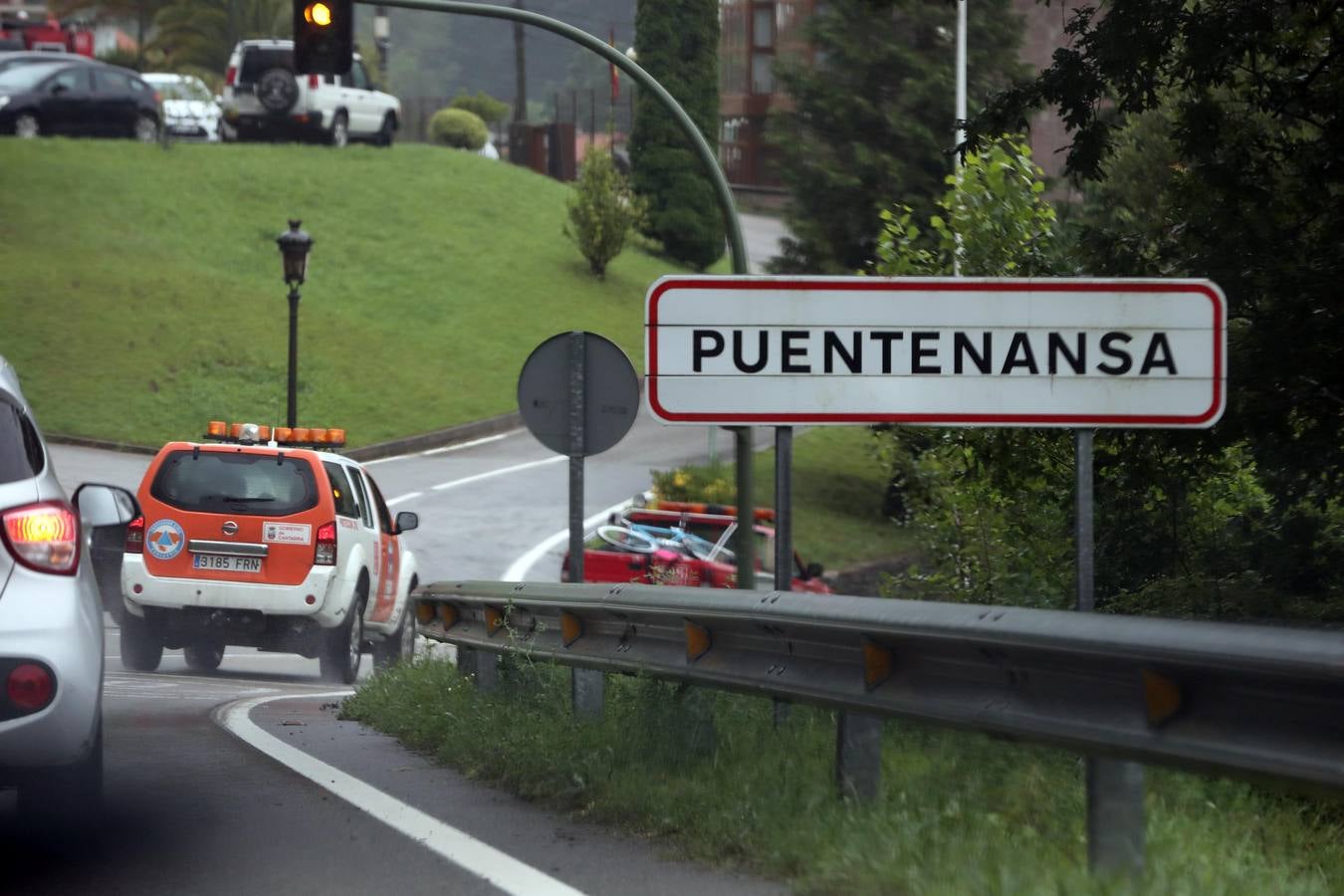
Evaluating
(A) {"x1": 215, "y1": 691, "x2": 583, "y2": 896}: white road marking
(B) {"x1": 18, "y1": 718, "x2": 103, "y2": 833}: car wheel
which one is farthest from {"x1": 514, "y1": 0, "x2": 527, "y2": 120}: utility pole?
(B) {"x1": 18, "y1": 718, "x2": 103, "y2": 833}: car wheel

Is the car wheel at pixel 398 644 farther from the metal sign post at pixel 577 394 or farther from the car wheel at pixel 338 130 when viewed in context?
the car wheel at pixel 338 130

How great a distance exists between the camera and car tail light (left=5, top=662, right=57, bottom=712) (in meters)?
6.41

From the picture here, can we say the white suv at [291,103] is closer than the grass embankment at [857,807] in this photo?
No

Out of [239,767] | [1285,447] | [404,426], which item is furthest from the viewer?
[404,426]

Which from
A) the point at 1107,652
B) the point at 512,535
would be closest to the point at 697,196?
the point at 512,535

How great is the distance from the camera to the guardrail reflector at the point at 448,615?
11383 millimetres

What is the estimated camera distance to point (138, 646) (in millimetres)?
16922

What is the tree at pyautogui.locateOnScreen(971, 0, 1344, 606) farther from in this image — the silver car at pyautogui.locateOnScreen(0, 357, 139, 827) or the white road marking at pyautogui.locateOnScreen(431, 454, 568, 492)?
the white road marking at pyautogui.locateOnScreen(431, 454, 568, 492)

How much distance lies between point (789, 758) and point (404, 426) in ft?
116

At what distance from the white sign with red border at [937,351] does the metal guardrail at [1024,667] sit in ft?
2.85

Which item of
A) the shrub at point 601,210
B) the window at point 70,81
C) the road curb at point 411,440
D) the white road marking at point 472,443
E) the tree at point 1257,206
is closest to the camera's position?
the tree at point 1257,206

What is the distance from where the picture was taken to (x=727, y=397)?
26.8 ft

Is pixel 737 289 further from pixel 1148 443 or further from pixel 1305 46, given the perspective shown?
pixel 1305 46

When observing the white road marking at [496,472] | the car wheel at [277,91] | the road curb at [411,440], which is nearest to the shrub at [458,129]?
the car wheel at [277,91]
